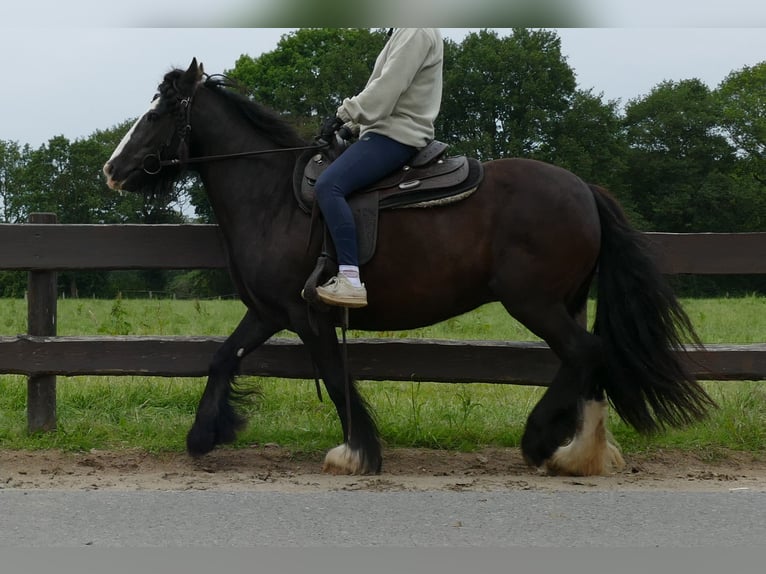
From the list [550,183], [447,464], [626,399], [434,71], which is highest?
[434,71]

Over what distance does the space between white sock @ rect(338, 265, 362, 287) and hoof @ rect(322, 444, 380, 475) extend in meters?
1.01

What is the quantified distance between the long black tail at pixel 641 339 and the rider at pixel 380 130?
137 centimetres

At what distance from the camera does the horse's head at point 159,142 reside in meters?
5.32

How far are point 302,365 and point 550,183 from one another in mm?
2177

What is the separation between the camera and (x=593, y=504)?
13.1 ft

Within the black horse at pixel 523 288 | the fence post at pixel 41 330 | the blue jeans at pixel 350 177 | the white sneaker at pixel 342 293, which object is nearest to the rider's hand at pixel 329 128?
the blue jeans at pixel 350 177

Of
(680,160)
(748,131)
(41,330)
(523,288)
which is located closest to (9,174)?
(41,330)

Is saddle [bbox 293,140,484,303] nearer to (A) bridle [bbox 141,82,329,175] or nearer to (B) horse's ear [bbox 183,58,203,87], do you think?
(A) bridle [bbox 141,82,329,175]

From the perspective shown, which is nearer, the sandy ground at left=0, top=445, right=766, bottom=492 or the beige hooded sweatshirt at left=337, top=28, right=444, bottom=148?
the sandy ground at left=0, top=445, right=766, bottom=492

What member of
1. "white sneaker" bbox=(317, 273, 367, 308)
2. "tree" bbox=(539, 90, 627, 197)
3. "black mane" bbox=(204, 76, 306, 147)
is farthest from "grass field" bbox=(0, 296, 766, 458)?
"tree" bbox=(539, 90, 627, 197)

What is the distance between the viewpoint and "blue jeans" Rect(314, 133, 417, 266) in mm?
4918

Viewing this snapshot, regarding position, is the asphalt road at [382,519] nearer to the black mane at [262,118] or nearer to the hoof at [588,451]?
the hoof at [588,451]

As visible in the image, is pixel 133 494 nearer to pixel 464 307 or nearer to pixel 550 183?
pixel 464 307

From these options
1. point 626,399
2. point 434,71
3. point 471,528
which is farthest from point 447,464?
point 434,71
